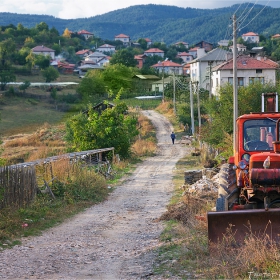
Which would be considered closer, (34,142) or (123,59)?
(34,142)

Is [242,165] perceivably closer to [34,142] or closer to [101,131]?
[101,131]

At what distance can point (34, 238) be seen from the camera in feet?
42.8

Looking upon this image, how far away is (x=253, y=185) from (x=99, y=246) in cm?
351

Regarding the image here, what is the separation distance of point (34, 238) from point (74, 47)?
178m

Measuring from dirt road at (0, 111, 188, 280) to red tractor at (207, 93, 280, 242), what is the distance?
1.63 metres

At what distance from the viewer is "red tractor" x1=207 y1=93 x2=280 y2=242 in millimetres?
10258

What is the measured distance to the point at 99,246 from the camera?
12242 millimetres

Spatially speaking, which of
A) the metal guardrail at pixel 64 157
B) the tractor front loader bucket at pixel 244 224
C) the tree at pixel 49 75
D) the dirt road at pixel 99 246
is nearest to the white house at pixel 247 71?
the metal guardrail at pixel 64 157

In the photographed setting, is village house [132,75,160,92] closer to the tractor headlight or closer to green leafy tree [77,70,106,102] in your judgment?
green leafy tree [77,70,106,102]

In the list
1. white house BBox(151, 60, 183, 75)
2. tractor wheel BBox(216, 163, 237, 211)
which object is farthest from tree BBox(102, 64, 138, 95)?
tractor wheel BBox(216, 163, 237, 211)

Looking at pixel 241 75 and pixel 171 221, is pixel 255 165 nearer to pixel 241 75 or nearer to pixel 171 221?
pixel 171 221

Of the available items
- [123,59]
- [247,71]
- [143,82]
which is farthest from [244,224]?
[123,59]

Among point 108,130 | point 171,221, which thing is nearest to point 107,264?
point 171,221

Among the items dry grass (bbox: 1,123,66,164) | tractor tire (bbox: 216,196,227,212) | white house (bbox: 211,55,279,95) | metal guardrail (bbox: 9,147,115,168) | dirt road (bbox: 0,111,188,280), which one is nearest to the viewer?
dirt road (bbox: 0,111,188,280)
